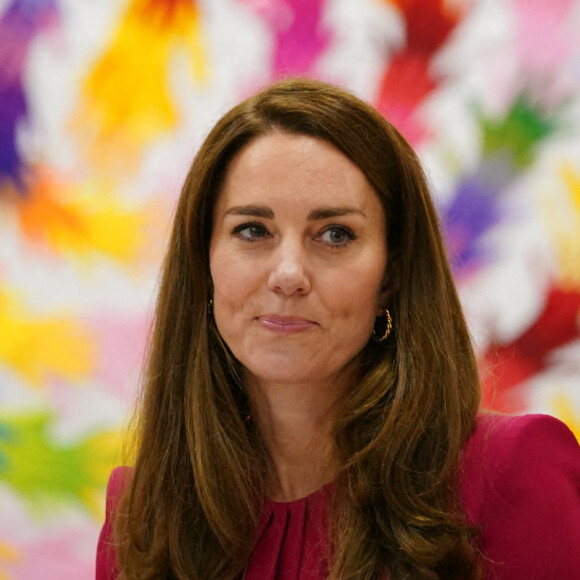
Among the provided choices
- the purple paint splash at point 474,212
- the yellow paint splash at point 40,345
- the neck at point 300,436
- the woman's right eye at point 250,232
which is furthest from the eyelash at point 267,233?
the yellow paint splash at point 40,345

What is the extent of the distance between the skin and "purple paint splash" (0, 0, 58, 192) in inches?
36.7

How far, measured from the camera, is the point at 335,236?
60.4 inches

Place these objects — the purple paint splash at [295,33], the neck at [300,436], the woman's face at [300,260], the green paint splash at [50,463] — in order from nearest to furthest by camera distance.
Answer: the woman's face at [300,260], the neck at [300,436], the purple paint splash at [295,33], the green paint splash at [50,463]

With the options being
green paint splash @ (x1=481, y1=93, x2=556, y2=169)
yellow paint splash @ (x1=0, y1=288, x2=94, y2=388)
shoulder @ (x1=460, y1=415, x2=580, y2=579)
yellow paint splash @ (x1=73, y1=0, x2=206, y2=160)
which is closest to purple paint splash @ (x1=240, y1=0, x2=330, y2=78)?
yellow paint splash @ (x1=73, y1=0, x2=206, y2=160)

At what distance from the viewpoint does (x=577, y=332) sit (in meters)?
2.02

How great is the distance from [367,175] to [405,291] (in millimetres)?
200

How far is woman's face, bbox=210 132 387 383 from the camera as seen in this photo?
4.96ft

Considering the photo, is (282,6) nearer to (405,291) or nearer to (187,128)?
(187,128)

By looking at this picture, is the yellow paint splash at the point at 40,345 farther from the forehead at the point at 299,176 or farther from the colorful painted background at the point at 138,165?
the forehead at the point at 299,176

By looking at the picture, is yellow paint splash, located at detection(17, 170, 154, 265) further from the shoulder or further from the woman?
the shoulder

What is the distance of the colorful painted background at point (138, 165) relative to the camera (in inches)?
81.4

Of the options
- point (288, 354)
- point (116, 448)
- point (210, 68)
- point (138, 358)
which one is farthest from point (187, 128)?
point (288, 354)

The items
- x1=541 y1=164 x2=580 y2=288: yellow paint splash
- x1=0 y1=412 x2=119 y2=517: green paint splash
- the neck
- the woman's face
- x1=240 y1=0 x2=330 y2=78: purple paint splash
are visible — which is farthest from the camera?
x1=0 y1=412 x2=119 y2=517: green paint splash

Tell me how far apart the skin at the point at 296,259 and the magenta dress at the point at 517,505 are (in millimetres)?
172
